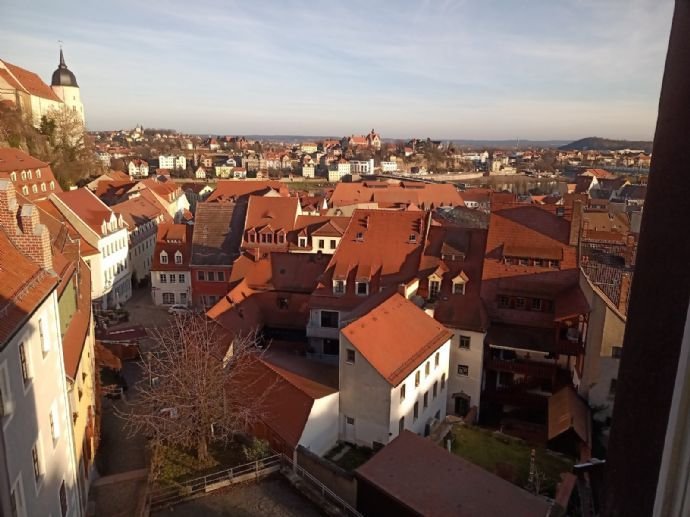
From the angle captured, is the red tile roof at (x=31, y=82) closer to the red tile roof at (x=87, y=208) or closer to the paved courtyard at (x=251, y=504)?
the red tile roof at (x=87, y=208)

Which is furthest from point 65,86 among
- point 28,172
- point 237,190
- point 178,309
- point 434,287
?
point 434,287

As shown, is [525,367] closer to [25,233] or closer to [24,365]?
[24,365]

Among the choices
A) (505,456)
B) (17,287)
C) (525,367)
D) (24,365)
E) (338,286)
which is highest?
(17,287)

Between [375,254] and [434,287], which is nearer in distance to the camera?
[434,287]

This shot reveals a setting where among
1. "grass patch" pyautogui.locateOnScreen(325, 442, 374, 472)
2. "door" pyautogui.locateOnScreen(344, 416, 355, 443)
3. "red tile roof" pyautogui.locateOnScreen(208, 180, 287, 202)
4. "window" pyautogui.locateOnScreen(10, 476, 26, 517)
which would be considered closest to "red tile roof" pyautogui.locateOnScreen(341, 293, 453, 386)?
"door" pyautogui.locateOnScreen(344, 416, 355, 443)

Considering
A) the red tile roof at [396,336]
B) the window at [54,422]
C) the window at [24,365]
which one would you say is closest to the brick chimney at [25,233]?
the window at [24,365]

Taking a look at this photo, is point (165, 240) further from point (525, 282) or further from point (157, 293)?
point (525, 282)
